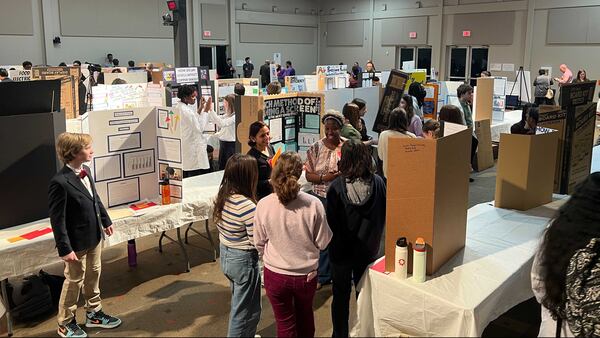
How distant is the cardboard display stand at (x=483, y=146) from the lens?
778 centimetres

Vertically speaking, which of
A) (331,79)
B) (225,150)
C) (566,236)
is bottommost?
(225,150)

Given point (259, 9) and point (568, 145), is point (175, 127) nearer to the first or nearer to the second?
point (568, 145)

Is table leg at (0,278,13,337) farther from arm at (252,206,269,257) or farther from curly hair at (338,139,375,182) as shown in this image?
curly hair at (338,139,375,182)

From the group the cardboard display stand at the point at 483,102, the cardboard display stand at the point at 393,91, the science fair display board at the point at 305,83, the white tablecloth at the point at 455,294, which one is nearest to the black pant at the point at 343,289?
the white tablecloth at the point at 455,294

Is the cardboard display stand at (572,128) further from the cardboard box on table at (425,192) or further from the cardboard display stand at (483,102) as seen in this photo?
the cardboard display stand at (483,102)

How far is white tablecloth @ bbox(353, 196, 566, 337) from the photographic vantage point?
2188 mm

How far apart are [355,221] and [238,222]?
626mm

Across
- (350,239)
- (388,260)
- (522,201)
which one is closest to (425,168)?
(388,260)

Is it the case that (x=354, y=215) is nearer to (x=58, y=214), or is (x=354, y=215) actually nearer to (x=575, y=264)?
(x=575, y=264)

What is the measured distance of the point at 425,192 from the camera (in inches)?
89.3

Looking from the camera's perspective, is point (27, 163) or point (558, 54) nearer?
point (27, 163)

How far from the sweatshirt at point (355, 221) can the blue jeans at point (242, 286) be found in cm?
Answer: 45

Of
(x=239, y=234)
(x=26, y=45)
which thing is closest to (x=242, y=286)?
(x=239, y=234)

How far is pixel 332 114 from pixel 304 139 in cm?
121
